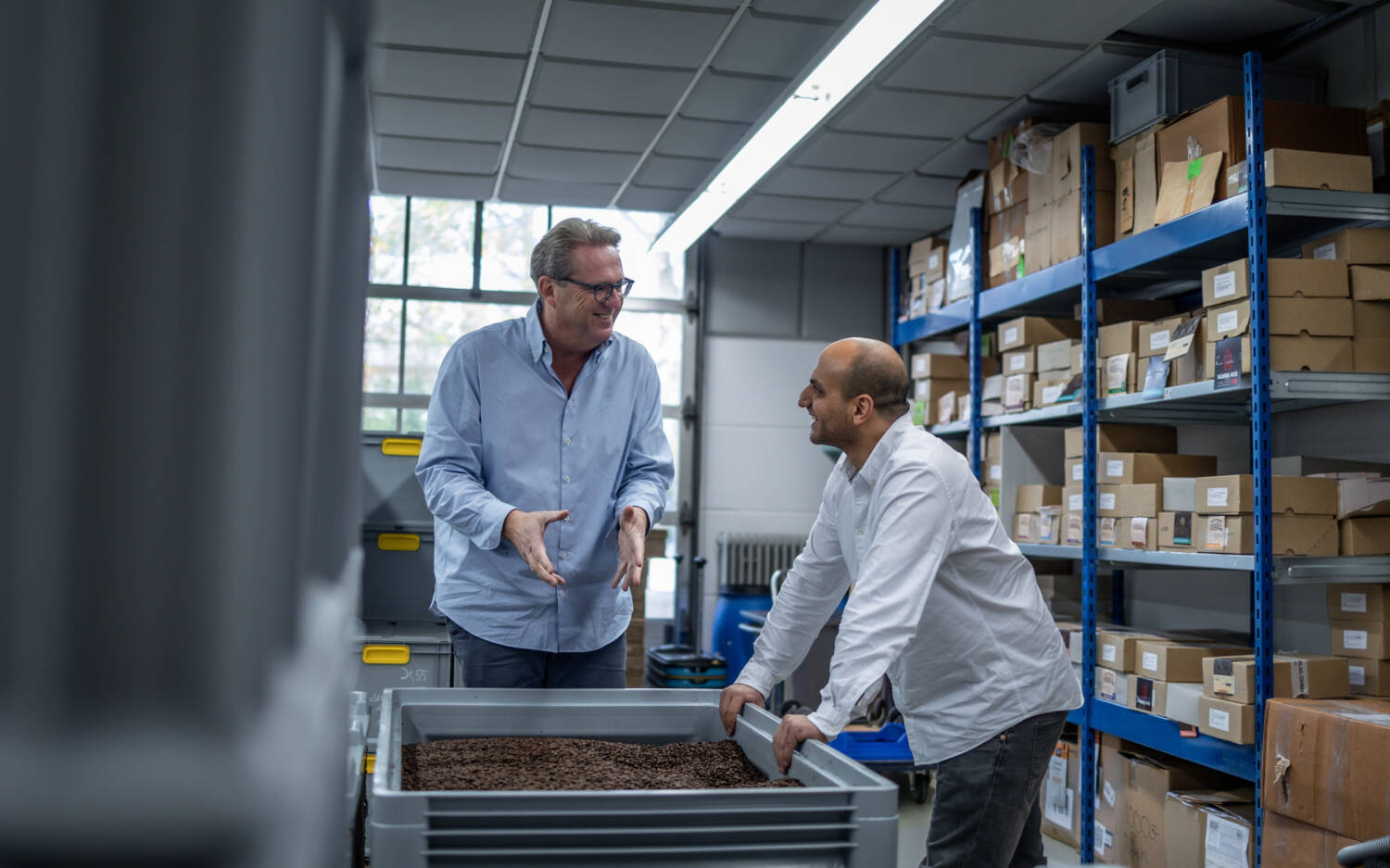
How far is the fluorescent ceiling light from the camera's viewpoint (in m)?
3.56

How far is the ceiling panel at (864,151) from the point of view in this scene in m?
5.13

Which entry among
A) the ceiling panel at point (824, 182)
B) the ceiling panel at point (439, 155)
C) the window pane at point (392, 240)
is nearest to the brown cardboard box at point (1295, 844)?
the ceiling panel at point (824, 182)

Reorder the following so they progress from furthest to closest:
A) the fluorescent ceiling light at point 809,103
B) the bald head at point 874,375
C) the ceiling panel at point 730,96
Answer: the ceiling panel at point 730,96 → the fluorescent ceiling light at point 809,103 → the bald head at point 874,375

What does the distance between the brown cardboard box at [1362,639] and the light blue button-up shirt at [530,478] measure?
2.39m

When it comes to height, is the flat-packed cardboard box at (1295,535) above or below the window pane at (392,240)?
below

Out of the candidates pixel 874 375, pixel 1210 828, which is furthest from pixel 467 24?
pixel 1210 828

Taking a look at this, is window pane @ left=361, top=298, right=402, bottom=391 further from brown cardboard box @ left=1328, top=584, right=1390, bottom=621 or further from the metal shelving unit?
brown cardboard box @ left=1328, top=584, right=1390, bottom=621

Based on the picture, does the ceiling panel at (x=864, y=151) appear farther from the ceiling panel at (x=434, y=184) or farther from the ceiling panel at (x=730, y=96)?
the ceiling panel at (x=434, y=184)

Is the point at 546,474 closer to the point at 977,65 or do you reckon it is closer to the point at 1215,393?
the point at 1215,393

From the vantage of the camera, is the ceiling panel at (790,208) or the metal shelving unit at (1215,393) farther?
the ceiling panel at (790,208)

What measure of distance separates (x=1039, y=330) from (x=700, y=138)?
197 cm

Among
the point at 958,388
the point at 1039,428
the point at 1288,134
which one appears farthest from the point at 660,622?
the point at 1288,134

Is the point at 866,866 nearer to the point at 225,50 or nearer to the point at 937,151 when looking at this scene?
the point at 225,50

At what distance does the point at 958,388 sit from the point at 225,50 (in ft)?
18.1
